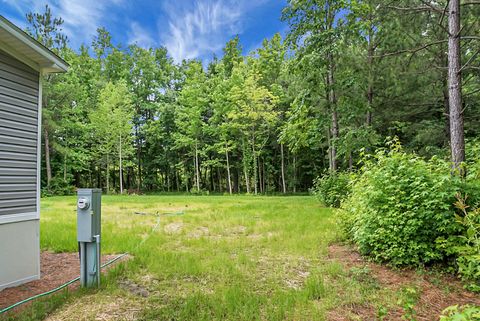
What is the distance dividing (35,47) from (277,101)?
16915 mm

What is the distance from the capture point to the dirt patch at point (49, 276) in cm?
302

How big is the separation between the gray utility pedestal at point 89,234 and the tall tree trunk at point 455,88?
197 inches

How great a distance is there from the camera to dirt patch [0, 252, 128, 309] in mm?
3016

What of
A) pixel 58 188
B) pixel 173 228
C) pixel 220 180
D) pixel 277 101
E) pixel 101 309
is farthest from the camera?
pixel 220 180

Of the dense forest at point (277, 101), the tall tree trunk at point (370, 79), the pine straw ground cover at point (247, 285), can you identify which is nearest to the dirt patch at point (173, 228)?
the pine straw ground cover at point (247, 285)

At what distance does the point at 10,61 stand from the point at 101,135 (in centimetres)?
2002

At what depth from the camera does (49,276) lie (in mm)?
3607

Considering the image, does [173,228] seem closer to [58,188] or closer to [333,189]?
[333,189]

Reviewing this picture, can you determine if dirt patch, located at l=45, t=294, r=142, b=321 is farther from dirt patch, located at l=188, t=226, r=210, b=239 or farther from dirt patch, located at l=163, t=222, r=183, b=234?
dirt patch, located at l=163, t=222, r=183, b=234

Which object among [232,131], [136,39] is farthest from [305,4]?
[136,39]

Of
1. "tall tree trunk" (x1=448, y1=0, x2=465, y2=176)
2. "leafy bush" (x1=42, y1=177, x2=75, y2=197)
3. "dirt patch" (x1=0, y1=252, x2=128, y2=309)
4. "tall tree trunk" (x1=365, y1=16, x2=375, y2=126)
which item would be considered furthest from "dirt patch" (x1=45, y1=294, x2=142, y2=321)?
"leafy bush" (x1=42, y1=177, x2=75, y2=197)

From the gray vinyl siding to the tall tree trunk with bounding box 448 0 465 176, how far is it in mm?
5982

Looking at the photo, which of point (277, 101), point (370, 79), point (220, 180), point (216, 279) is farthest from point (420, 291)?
point (220, 180)

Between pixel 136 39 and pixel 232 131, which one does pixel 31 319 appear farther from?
pixel 136 39
